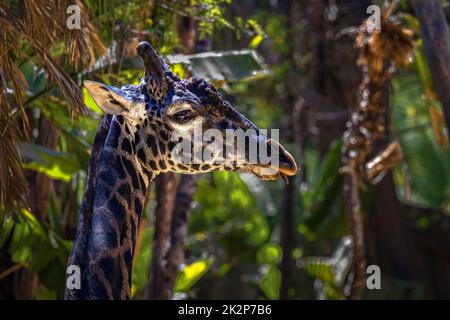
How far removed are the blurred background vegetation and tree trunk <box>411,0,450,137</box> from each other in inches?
8.3

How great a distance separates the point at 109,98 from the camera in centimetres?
479

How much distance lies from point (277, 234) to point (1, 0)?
9546 mm

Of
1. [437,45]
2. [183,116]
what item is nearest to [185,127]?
[183,116]

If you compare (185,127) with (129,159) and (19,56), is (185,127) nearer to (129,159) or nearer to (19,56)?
(129,159)

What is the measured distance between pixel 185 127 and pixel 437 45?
3.53m

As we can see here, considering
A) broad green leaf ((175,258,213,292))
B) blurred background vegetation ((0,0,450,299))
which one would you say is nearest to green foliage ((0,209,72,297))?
blurred background vegetation ((0,0,450,299))

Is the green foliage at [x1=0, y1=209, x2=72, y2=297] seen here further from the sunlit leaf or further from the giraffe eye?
the sunlit leaf

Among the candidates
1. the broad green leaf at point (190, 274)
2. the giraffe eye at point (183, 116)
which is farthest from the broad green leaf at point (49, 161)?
the giraffe eye at point (183, 116)

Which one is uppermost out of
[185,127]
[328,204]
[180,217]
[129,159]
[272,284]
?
[328,204]

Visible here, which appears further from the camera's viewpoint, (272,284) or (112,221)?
(272,284)

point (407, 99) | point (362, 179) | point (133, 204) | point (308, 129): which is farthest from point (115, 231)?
point (407, 99)

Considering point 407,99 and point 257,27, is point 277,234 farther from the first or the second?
point 407,99

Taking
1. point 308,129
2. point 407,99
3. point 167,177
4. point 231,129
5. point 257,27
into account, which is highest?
point 407,99

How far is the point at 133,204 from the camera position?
5086 mm
